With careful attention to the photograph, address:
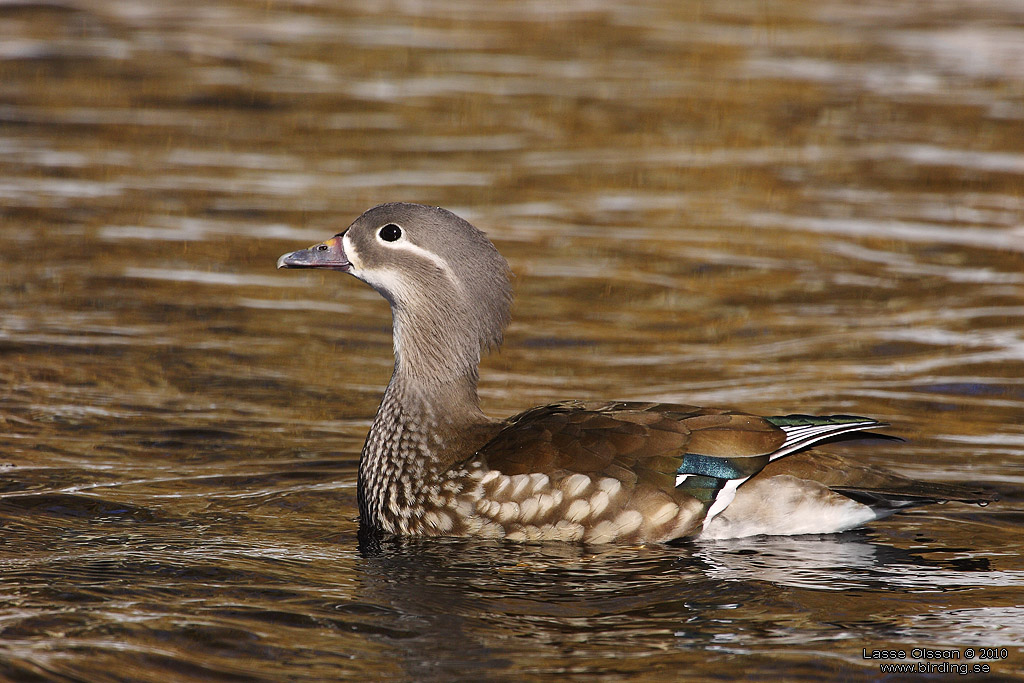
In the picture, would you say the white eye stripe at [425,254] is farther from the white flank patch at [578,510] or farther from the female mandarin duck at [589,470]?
the white flank patch at [578,510]

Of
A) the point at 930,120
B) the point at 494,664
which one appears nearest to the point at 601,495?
the point at 494,664

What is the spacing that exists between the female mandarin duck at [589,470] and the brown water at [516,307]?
0.66 feet

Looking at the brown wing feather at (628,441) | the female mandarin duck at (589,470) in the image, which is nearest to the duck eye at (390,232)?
the female mandarin duck at (589,470)

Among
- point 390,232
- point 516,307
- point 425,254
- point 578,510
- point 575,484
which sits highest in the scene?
point 390,232

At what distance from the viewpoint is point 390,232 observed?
864cm

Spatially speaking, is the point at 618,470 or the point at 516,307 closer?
the point at 618,470

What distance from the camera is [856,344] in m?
11.9

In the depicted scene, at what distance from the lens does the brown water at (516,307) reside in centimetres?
697

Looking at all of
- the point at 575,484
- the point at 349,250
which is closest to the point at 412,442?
the point at 575,484

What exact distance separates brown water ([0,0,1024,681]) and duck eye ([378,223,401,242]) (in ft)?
4.91

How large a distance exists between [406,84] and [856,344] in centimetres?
1019

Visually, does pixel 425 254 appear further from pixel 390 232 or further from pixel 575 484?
pixel 575 484

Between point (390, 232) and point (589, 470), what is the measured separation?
1825mm

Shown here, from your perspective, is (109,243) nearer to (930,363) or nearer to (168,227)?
(168,227)
